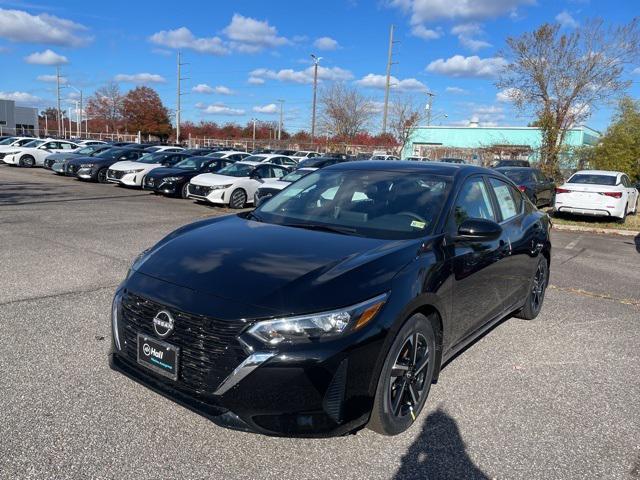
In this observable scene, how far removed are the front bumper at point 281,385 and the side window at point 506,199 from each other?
264 centimetres

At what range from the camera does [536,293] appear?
222 inches

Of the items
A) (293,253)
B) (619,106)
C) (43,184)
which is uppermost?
(619,106)

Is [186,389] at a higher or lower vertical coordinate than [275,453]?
higher

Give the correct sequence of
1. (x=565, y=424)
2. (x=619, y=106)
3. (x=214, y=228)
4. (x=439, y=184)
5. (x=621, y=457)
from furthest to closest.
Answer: (x=619, y=106) → (x=439, y=184) → (x=214, y=228) → (x=565, y=424) → (x=621, y=457)

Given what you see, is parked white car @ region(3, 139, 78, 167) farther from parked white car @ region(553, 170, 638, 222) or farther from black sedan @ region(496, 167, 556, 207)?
parked white car @ region(553, 170, 638, 222)

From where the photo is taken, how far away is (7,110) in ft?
259

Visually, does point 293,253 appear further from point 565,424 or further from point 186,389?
point 565,424

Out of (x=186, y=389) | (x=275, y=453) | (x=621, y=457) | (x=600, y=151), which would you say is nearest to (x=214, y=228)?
(x=186, y=389)

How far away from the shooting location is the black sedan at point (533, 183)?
1600 cm

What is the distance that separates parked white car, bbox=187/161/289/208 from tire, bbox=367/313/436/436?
12775 millimetres

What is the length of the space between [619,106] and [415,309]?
2730 cm

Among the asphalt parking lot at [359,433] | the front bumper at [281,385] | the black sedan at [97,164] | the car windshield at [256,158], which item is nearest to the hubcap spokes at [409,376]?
the asphalt parking lot at [359,433]

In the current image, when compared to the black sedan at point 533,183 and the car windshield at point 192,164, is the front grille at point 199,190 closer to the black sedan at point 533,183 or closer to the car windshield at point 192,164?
the car windshield at point 192,164

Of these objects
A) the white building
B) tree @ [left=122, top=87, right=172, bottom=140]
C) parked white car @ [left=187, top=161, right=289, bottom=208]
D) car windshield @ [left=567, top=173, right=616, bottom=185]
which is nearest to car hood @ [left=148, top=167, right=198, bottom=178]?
parked white car @ [left=187, top=161, right=289, bottom=208]
